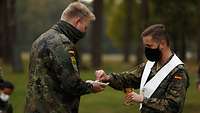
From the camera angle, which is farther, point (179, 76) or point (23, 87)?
point (23, 87)

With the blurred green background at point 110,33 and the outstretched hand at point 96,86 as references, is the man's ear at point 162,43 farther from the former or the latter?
the blurred green background at point 110,33

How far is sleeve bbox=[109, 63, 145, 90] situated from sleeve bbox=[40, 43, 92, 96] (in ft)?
2.76

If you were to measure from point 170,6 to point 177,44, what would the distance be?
215 inches

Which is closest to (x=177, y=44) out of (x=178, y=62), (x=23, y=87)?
(x=23, y=87)

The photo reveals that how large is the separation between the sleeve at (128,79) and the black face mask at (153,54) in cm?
41

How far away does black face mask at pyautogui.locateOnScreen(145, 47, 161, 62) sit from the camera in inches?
265

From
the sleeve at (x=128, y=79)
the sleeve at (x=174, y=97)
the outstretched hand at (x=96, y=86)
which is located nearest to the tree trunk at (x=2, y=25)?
the sleeve at (x=128, y=79)

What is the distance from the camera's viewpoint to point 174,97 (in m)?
6.55

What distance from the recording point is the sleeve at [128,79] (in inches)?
285

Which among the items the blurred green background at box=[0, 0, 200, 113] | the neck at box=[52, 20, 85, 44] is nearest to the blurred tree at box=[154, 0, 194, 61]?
the blurred green background at box=[0, 0, 200, 113]

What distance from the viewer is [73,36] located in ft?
21.9

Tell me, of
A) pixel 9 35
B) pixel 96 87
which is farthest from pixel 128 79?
pixel 9 35

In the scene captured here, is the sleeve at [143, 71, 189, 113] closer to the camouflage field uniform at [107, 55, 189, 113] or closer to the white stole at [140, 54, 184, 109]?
the camouflage field uniform at [107, 55, 189, 113]

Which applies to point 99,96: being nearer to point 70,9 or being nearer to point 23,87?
point 23,87
